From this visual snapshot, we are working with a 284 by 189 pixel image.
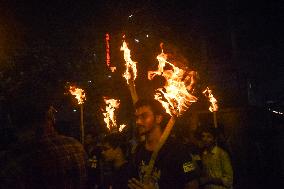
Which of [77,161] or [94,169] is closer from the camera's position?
[77,161]

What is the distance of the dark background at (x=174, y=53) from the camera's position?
11.9 metres

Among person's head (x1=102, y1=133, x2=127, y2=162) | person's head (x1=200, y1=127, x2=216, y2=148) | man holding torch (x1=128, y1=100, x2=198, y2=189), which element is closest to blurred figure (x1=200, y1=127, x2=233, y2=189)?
person's head (x1=200, y1=127, x2=216, y2=148)

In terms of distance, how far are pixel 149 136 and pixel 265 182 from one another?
333 inches

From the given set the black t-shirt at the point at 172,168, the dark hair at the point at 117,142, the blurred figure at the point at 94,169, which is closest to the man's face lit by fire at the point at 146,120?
the black t-shirt at the point at 172,168

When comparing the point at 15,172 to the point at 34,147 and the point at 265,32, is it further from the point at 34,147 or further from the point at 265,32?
the point at 265,32

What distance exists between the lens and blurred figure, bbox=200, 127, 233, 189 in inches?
248

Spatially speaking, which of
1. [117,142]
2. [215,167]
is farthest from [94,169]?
[215,167]

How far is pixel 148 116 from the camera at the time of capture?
4.64 metres

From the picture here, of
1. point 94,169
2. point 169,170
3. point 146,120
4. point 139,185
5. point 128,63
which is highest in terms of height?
point 128,63

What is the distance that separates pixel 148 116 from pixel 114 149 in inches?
135

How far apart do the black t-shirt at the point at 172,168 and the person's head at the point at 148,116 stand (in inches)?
18.5

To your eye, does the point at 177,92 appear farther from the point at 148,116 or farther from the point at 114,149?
the point at 114,149

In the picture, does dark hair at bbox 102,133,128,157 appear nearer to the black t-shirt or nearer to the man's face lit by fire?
the man's face lit by fire

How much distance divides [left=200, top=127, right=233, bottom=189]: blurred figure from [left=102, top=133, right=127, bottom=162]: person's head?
1802 millimetres
